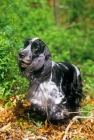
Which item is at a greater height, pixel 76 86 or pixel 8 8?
pixel 8 8

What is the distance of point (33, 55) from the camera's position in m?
6.75

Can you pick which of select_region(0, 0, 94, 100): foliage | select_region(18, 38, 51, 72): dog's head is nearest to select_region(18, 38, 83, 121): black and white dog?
select_region(18, 38, 51, 72): dog's head

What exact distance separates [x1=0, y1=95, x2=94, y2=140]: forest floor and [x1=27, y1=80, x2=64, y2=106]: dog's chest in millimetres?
181

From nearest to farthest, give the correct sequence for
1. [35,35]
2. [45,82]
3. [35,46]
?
[35,46] → [45,82] → [35,35]

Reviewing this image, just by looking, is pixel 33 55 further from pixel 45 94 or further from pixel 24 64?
pixel 45 94

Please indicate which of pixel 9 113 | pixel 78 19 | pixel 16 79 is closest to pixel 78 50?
pixel 78 19

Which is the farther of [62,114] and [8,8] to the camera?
[8,8]

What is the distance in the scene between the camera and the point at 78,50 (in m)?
15.6

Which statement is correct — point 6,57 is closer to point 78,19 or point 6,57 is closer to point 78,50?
point 78,50

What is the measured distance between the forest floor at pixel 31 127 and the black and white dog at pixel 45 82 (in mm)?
195

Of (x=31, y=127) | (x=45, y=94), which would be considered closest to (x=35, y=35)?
(x=31, y=127)

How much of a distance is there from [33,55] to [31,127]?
1.23 metres

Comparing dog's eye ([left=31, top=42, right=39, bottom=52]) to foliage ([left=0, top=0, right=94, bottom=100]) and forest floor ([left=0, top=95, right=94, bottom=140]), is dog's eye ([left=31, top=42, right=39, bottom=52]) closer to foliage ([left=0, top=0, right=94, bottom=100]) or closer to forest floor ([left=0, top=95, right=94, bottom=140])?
forest floor ([left=0, top=95, right=94, bottom=140])

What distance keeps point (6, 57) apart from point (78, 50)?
785cm
